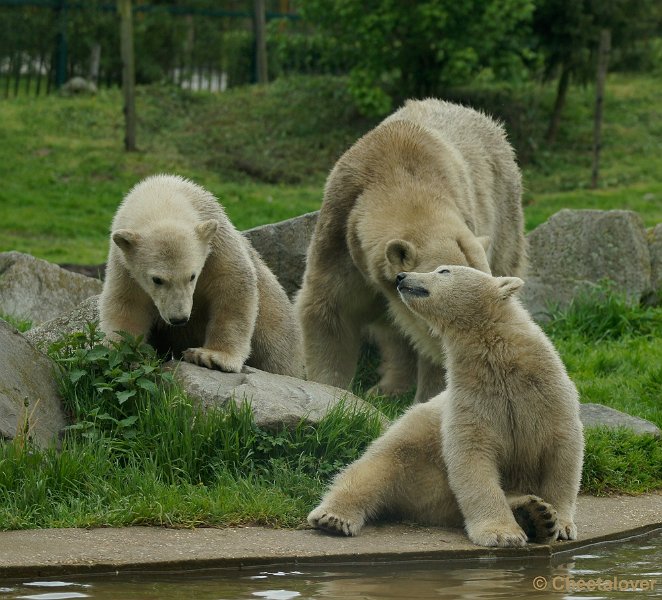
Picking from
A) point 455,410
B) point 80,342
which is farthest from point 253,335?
point 455,410

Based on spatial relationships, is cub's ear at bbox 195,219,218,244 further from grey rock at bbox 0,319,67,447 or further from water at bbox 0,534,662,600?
water at bbox 0,534,662,600

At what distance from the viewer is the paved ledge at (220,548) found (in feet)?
15.1

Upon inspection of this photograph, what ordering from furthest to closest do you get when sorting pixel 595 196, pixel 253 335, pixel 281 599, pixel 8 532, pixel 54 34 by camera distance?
1. pixel 54 34
2. pixel 595 196
3. pixel 253 335
4. pixel 8 532
5. pixel 281 599

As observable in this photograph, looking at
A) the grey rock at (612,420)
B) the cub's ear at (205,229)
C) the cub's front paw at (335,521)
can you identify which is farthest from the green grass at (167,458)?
the cub's ear at (205,229)

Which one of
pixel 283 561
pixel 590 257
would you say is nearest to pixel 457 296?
pixel 283 561

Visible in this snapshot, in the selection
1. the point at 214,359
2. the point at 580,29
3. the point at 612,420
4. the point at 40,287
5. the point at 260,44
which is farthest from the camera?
the point at 260,44

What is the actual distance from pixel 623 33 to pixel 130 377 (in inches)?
581

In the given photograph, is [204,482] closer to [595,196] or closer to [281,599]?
[281,599]

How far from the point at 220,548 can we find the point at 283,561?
0.27 m

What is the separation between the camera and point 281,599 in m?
4.29

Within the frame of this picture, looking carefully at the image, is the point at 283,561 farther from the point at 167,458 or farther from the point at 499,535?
the point at 167,458

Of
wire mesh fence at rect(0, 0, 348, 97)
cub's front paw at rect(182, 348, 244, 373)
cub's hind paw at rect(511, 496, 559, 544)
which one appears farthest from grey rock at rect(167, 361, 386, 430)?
wire mesh fence at rect(0, 0, 348, 97)

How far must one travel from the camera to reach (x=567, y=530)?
5.04 m

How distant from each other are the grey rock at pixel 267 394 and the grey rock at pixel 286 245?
2.46 meters
